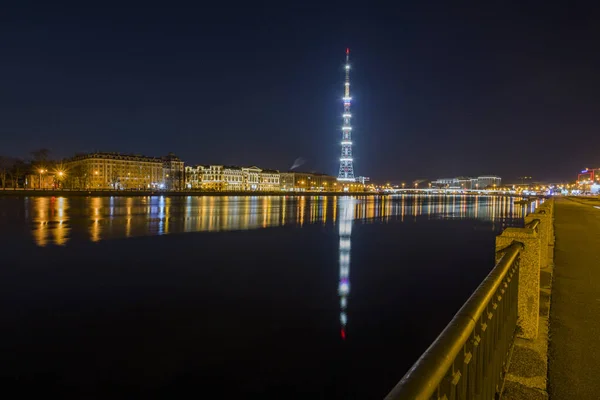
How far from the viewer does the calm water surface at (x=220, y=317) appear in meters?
6.61

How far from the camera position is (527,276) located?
500cm

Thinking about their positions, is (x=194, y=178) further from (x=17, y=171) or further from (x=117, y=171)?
(x=17, y=171)

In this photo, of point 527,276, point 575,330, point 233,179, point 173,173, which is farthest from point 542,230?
point 233,179

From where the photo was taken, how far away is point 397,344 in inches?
323

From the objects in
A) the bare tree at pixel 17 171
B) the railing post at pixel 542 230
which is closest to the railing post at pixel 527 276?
the railing post at pixel 542 230

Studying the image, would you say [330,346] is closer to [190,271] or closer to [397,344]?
[397,344]

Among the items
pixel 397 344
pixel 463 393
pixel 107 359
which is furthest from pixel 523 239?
pixel 107 359

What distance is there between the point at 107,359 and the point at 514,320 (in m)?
6.79

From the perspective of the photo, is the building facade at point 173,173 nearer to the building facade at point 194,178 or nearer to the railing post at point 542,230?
the building facade at point 194,178

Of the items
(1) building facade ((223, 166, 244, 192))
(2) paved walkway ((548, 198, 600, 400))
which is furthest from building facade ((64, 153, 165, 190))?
(2) paved walkway ((548, 198, 600, 400))

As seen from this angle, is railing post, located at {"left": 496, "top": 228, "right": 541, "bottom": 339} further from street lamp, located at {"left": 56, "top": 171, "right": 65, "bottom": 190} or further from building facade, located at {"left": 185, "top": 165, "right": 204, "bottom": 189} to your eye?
building facade, located at {"left": 185, "top": 165, "right": 204, "bottom": 189}

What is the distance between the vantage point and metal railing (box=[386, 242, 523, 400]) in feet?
5.93

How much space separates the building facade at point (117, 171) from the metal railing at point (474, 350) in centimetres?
15938

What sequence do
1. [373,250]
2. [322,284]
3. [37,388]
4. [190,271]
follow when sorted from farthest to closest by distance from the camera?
[373,250]
[190,271]
[322,284]
[37,388]
